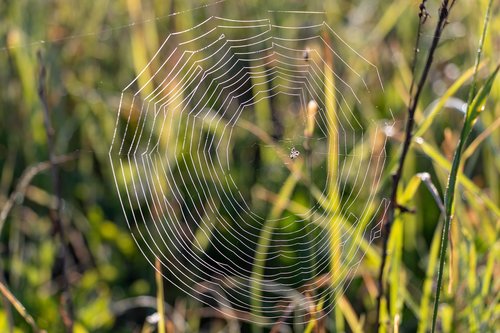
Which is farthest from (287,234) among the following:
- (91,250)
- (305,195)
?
(91,250)

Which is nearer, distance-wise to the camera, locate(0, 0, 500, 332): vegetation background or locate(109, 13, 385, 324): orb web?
locate(0, 0, 500, 332): vegetation background

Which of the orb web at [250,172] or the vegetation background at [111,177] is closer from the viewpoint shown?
the vegetation background at [111,177]

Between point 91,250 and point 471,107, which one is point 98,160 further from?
point 471,107

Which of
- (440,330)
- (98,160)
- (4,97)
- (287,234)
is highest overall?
(4,97)

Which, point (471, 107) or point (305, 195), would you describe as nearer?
point (471, 107)
